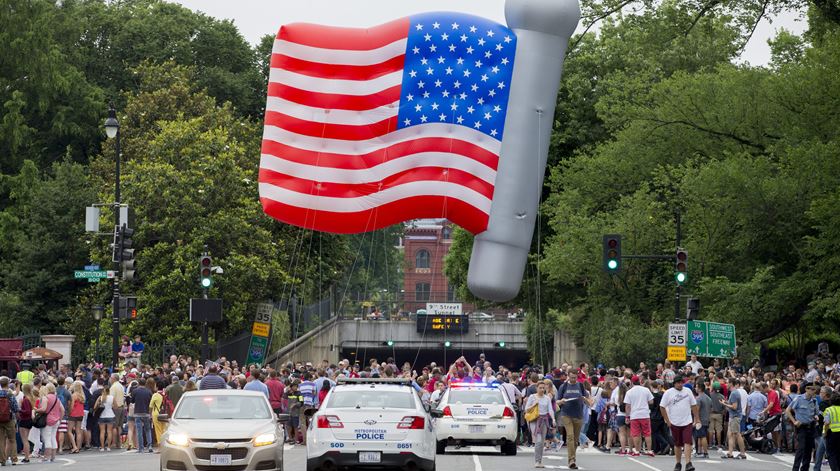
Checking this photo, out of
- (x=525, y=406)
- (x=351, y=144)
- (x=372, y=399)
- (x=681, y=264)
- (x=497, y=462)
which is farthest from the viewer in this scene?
(x=681, y=264)

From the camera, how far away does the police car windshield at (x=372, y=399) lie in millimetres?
22422

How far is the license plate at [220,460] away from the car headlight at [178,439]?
1.50ft

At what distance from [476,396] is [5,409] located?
389 inches

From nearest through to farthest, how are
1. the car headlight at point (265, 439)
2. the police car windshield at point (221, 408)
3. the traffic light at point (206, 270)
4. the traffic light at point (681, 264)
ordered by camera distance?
the car headlight at point (265, 439), the police car windshield at point (221, 408), the traffic light at point (206, 270), the traffic light at point (681, 264)

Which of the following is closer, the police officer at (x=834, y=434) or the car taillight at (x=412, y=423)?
the car taillight at (x=412, y=423)

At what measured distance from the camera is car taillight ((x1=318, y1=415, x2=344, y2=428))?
71.8 ft

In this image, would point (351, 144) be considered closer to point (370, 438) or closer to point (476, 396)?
point (370, 438)

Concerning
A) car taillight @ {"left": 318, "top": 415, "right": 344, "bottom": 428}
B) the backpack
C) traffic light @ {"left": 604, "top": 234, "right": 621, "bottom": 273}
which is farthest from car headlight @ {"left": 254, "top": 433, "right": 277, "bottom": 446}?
traffic light @ {"left": 604, "top": 234, "right": 621, "bottom": 273}

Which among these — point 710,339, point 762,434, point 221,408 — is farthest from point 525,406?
point 221,408

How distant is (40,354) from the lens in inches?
1861

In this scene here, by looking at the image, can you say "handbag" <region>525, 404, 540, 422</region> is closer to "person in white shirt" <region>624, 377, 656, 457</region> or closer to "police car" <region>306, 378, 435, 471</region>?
"person in white shirt" <region>624, 377, 656, 457</region>

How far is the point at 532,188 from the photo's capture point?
26406 millimetres

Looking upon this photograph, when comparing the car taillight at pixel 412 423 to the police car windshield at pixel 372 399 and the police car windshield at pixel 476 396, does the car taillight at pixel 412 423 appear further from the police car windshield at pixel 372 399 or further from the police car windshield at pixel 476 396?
the police car windshield at pixel 476 396

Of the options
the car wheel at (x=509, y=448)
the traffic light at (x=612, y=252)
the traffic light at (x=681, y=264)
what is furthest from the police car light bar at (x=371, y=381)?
the traffic light at (x=681, y=264)
